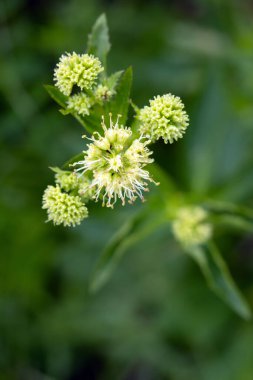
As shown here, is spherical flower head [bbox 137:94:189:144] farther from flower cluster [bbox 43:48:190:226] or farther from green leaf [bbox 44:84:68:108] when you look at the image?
green leaf [bbox 44:84:68:108]

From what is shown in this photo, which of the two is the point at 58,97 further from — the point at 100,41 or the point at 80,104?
the point at 100,41

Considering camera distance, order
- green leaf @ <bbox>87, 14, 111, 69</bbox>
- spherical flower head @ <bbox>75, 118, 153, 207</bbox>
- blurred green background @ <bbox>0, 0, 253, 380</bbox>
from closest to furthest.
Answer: spherical flower head @ <bbox>75, 118, 153, 207</bbox>
green leaf @ <bbox>87, 14, 111, 69</bbox>
blurred green background @ <bbox>0, 0, 253, 380</bbox>

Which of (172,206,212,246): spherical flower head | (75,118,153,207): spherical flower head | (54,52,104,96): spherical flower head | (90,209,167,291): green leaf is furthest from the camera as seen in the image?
(172,206,212,246): spherical flower head

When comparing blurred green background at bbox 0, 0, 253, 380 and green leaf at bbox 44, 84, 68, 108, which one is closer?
green leaf at bbox 44, 84, 68, 108

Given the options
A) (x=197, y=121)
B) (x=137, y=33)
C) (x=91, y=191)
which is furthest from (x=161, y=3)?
(x=91, y=191)

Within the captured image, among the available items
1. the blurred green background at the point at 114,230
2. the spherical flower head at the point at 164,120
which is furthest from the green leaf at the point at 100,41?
the blurred green background at the point at 114,230

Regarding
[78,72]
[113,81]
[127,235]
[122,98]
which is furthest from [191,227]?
[78,72]

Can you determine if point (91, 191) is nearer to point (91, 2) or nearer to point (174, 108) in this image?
point (174, 108)

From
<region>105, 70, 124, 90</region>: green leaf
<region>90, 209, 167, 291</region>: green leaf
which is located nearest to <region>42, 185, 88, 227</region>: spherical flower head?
<region>105, 70, 124, 90</region>: green leaf
